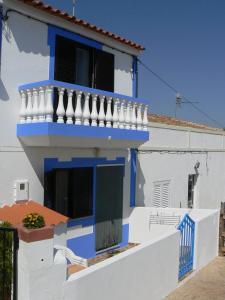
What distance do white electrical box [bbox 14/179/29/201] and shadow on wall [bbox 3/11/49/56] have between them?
9.33ft

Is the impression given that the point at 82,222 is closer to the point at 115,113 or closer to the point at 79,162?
the point at 79,162

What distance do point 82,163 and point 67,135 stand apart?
6.26 feet

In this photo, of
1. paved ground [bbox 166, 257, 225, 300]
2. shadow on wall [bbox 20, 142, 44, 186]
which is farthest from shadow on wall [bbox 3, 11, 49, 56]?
paved ground [bbox 166, 257, 225, 300]

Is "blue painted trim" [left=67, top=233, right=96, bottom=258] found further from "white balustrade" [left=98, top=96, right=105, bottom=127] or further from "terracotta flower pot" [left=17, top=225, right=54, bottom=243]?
"terracotta flower pot" [left=17, top=225, right=54, bottom=243]

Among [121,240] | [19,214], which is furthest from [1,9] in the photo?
[121,240]

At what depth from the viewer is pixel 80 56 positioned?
977 cm

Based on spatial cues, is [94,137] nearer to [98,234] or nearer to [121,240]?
[98,234]

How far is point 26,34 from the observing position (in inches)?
336

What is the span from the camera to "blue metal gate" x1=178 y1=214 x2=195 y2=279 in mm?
9320

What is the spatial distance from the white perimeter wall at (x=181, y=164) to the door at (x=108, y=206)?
1361mm

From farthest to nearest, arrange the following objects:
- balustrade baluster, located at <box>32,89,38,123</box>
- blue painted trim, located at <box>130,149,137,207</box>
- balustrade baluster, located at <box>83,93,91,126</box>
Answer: blue painted trim, located at <box>130,149,137,207</box>
balustrade baluster, located at <box>83,93,91,126</box>
balustrade baluster, located at <box>32,89,38,123</box>

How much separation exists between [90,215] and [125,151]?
7.57 feet

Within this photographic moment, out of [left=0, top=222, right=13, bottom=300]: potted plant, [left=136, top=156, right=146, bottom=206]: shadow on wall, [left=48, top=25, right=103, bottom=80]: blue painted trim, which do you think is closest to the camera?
[left=0, top=222, right=13, bottom=300]: potted plant

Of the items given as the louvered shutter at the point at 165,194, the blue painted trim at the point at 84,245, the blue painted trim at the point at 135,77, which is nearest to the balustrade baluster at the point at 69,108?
the blue painted trim at the point at 84,245
